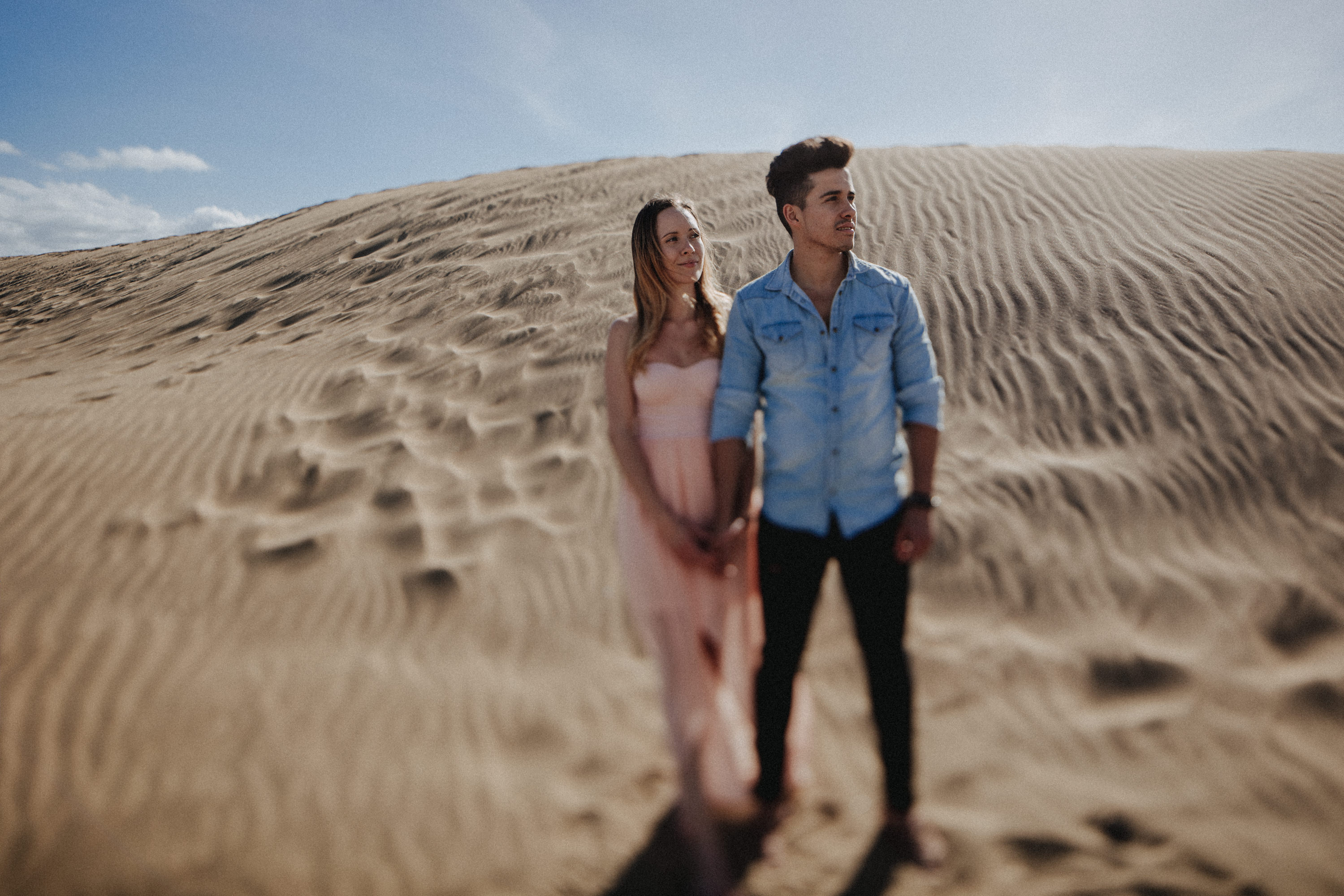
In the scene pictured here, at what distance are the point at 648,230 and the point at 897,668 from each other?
1510 millimetres

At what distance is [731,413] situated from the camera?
2.04 meters

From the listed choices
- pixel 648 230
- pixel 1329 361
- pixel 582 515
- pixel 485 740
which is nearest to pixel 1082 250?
pixel 1329 361

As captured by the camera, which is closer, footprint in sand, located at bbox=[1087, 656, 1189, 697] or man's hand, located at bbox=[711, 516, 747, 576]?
man's hand, located at bbox=[711, 516, 747, 576]

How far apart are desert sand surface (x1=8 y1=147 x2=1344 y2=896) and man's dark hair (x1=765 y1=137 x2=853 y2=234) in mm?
1991

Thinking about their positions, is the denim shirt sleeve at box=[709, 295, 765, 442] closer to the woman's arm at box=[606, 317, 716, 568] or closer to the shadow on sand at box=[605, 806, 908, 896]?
the woman's arm at box=[606, 317, 716, 568]

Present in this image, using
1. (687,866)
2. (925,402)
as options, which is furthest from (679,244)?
(687,866)

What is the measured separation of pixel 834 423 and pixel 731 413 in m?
0.30

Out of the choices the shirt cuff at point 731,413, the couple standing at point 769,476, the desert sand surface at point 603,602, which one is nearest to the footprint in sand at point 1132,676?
the desert sand surface at point 603,602

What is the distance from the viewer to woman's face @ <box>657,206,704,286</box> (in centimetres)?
218

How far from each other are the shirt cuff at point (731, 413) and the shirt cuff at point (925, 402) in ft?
1.43

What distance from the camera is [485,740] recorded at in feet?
9.11

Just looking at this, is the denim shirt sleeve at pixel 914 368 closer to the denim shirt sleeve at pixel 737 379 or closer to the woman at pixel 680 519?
the denim shirt sleeve at pixel 737 379

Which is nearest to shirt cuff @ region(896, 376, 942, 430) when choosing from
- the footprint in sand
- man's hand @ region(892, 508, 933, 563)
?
man's hand @ region(892, 508, 933, 563)

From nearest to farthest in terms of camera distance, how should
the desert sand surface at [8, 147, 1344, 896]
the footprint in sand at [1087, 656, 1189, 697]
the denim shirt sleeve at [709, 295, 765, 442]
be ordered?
the denim shirt sleeve at [709, 295, 765, 442] < the desert sand surface at [8, 147, 1344, 896] < the footprint in sand at [1087, 656, 1189, 697]
